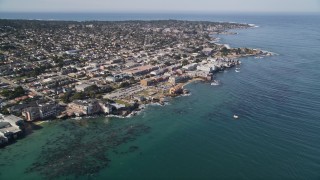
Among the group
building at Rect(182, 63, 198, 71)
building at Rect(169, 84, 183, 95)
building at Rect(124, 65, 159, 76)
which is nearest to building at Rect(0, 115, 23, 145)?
building at Rect(169, 84, 183, 95)

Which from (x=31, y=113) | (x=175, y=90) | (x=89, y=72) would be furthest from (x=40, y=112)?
(x=89, y=72)

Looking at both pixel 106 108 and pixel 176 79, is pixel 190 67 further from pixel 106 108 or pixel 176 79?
pixel 106 108

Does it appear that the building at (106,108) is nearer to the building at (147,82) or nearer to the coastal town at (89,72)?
the coastal town at (89,72)

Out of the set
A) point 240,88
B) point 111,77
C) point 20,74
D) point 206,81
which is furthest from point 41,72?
point 240,88

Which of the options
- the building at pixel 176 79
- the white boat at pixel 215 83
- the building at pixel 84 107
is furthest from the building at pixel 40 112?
the white boat at pixel 215 83

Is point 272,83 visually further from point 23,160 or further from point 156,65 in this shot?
point 23,160

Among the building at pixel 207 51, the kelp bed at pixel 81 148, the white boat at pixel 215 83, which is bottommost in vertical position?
the kelp bed at pixel 81 148

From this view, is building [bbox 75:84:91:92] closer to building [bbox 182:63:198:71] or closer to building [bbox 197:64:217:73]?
building [bbox 182:63:198:71]
